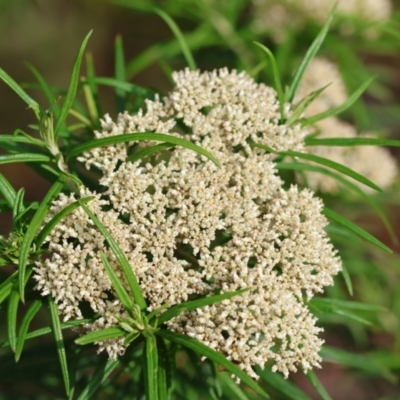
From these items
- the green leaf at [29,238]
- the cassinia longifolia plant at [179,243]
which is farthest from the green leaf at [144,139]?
the green leaf at [29,238]

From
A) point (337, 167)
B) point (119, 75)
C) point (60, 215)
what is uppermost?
point (119, 75)

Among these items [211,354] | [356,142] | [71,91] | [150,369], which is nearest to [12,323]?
[150,369]

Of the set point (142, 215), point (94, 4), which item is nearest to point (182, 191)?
point (142, 215)

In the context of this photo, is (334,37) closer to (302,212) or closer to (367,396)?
(302,212)

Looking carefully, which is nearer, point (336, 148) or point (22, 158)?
point (22, 158)

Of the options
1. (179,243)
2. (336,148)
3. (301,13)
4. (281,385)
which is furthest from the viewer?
(301,13)

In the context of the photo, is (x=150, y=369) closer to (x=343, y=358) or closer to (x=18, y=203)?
(x=18, y=203)

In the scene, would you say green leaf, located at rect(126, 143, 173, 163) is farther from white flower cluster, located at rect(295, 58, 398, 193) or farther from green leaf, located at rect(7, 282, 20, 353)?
white flower cluster, located at rect(295, 58, 398, 193)

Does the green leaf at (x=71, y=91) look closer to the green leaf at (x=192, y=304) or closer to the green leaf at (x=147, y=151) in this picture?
the green leaf at (x=147, y=151)
